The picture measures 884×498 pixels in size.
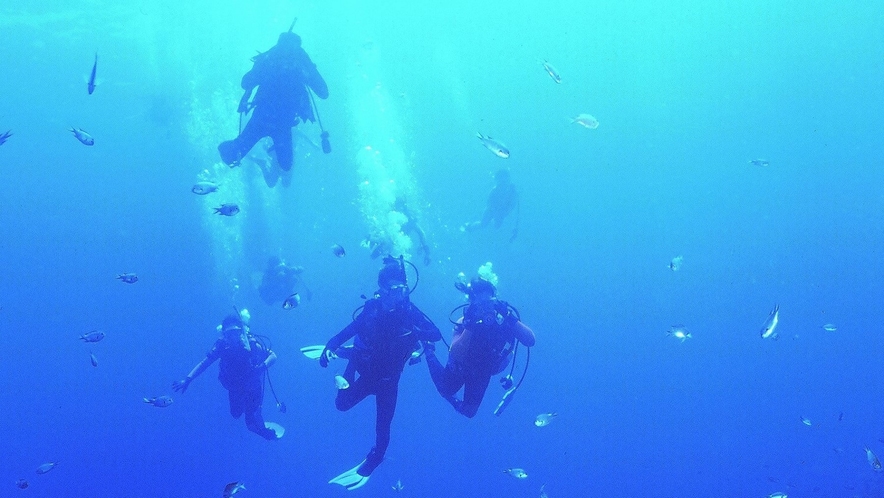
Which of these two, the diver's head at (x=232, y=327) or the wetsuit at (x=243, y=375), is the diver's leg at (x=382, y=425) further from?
the diver's head at (x=232, y=327)

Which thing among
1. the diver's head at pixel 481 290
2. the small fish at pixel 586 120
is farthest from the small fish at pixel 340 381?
the small fish at pixel 586 120

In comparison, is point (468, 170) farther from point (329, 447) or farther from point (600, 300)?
point (329, 447)

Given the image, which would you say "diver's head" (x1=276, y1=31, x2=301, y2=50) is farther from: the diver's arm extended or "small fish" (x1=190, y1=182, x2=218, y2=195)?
the diver's arm extended

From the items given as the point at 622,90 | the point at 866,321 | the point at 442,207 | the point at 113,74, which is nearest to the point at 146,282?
the point at 113,74

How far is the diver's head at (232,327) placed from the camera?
8977mm

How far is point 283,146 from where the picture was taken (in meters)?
7.39

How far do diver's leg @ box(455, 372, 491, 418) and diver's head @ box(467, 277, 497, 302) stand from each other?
1203 millimetres

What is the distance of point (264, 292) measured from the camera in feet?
57.3

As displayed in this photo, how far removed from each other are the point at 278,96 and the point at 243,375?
17.6 ft

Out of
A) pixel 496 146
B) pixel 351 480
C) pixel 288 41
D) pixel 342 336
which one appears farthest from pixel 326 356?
pixel 288 41

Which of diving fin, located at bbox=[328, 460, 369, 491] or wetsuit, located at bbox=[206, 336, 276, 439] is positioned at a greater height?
diving fin, located at bbox=[328, 460, 369, 491]

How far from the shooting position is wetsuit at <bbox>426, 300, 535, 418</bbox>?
6.79m

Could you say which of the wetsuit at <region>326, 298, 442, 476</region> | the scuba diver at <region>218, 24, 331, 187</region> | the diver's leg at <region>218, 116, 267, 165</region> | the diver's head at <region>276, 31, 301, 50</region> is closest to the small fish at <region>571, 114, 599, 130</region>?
the wetsuit at <region>326, 298, 442, 476</region>

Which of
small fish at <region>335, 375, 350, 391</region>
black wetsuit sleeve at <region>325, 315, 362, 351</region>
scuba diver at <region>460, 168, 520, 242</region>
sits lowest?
scuba diver at <region>460, 168, 520, 242</region>
